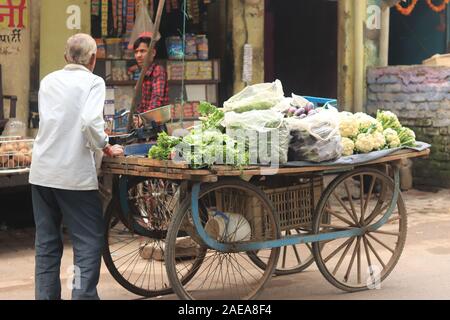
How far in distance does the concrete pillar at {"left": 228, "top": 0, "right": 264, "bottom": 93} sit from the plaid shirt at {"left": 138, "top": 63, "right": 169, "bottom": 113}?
7.45 ft

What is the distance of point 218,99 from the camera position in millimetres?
10086

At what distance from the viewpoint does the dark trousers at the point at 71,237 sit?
510 centimetres

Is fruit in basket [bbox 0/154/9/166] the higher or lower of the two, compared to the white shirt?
lower

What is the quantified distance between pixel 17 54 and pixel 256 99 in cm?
341

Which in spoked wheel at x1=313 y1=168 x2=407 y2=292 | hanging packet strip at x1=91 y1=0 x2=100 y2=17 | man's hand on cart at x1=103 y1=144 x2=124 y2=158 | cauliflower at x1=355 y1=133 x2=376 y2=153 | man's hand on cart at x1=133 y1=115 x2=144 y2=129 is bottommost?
spoked wheel at x1=313 y1=168 x2=407 y2=292

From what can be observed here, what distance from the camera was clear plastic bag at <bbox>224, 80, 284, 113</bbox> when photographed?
5672 millimetres

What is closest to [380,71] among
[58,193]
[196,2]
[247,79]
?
[247,79]

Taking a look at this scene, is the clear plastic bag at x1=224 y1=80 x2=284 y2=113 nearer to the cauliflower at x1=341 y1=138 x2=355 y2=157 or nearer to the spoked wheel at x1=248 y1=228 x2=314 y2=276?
the cauliflower at x1=341 y1=138 x2=355 y2=157

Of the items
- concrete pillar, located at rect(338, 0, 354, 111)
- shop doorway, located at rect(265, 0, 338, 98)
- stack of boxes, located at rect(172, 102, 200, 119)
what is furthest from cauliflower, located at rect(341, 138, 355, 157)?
shop doorway, located at rect(265, 0, 338, 98)

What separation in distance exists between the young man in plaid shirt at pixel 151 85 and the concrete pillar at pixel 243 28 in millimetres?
2272

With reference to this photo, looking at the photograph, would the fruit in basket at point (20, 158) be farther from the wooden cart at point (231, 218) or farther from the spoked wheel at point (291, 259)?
the spoked wheel at point (291, 259)

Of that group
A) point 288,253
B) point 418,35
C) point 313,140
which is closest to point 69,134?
point 313,140

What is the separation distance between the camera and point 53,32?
8.53 metres

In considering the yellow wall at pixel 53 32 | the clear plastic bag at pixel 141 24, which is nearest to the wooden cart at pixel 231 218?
the yellow wall at pixel 53 32
